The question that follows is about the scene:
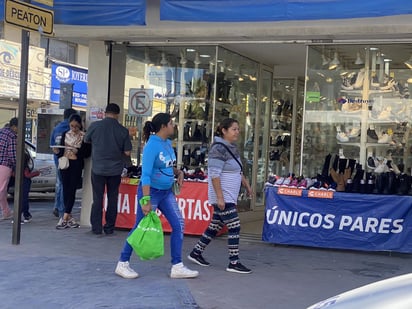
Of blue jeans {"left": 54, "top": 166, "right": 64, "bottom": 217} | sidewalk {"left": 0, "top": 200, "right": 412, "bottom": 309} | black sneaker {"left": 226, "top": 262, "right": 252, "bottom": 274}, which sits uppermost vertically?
blue jeans {"left": 54, "top": 166, "right": 64, "bottom": 217}

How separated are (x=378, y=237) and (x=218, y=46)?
3841mm

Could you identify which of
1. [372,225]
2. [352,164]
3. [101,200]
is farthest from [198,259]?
[352,164]

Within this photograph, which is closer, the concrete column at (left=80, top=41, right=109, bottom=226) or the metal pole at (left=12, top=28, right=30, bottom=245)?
the metal pole at (left=12, top=28, right=30, bottom=245)

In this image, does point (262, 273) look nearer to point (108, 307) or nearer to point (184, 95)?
point (108, 307)

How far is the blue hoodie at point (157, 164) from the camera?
574cm

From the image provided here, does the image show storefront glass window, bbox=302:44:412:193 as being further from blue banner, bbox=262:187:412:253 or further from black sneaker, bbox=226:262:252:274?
black sneaker, bbox=226:262:252:274

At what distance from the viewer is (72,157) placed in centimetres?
887

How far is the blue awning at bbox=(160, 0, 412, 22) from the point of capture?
6.45m

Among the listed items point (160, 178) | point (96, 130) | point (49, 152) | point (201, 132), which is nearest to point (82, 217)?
point (96, 130)

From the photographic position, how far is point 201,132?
31.3 ft

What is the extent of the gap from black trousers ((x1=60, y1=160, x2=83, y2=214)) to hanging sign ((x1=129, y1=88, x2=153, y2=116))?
1.26 m

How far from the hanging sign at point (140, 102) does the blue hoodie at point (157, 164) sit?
140 inches

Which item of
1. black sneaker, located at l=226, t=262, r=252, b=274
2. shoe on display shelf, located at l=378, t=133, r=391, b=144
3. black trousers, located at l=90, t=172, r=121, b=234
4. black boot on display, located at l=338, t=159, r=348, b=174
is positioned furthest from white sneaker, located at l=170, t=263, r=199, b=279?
shoe on display shelf, located at l=378, t=133, r=391, b=144

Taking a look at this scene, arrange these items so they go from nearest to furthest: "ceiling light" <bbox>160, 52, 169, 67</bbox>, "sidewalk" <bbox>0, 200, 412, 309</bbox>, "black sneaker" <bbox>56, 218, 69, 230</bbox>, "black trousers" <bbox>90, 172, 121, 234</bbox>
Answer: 1. "sidewalk" <bbox>0, 200, 412, 309</bbox>
2. "black trousers" <bbox>90, 172, 121, 234</bbox>
3. "black sneaker" <bbox>56, 218, 69, 230</bbox>
4. "ceiling light" <bbox>160, 52, 169, 67</bbox>
